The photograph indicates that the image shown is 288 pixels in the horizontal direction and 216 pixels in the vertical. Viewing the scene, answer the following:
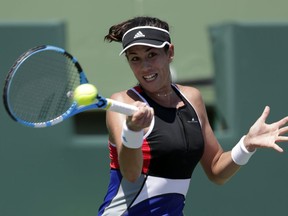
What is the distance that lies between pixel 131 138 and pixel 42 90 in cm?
70

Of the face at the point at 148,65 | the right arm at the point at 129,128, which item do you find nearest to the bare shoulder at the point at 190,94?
the face at the point at 148,65

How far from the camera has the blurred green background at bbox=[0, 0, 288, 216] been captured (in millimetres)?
4863

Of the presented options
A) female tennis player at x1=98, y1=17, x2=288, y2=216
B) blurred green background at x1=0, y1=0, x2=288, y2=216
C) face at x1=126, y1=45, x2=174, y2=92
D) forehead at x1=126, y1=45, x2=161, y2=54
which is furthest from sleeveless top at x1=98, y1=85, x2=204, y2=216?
blurred green background at x1=0, y1=0, x2=288, y2=216

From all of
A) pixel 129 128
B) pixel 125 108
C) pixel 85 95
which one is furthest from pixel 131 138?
pixel 85 95

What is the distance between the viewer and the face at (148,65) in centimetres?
331

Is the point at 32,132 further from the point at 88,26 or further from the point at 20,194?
the point at 88,26

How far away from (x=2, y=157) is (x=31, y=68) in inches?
48.8

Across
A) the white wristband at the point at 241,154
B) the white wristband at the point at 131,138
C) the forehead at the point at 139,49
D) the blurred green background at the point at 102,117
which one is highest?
the forehead at the point at 139,49

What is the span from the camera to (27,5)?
19.7 feet

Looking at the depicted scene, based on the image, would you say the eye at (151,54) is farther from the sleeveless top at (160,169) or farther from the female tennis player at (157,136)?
the sleeveless top at (160,169)

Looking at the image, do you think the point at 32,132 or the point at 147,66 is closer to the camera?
the point at 147,66

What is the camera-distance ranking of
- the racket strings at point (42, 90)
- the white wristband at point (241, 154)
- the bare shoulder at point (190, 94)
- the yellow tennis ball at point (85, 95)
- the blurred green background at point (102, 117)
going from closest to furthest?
the yellow tennis ball at point (85, 95) < the racket strings at point (42, 90) < the white wristband at point (241, 154) < the bare shoulder at point (190, 94) < the blurred green background at point (102, 117)

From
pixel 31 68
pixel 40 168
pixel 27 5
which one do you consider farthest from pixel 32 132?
pixel 27 5

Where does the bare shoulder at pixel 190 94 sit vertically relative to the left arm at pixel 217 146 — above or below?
above
